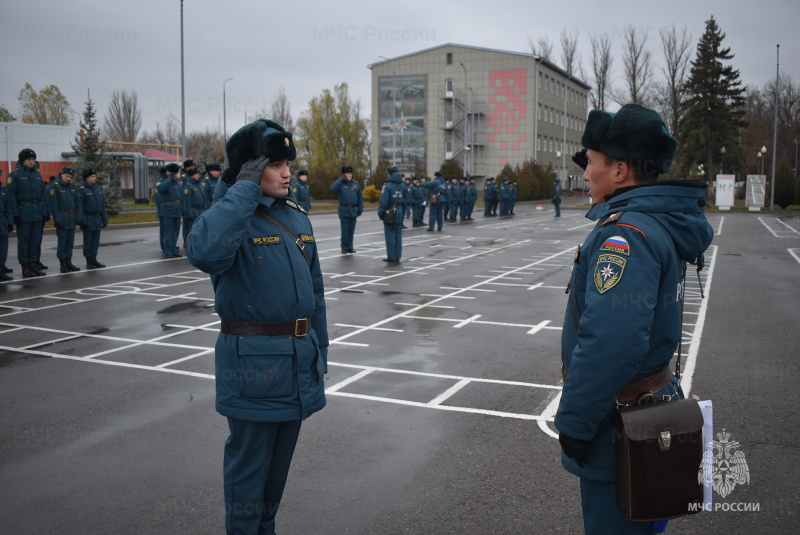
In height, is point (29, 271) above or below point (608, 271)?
below

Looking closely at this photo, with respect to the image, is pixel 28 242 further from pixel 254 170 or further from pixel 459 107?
pixel 459 107

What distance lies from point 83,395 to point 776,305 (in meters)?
10.0

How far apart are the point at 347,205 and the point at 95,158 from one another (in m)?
19.9

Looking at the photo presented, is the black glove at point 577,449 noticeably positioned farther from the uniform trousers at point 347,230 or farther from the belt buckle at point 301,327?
the uniform trousers at point 347,230

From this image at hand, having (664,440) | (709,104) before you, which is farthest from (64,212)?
(709,104)

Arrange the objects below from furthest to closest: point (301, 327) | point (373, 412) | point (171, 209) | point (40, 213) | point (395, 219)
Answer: point (171, 209) < point (395, 219) < point (40, 213) < point (373, 412) < point (301, 327)

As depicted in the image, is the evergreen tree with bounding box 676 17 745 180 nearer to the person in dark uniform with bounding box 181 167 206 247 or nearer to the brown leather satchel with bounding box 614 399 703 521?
the person in dark uniform with bounding box 181 167 206 247

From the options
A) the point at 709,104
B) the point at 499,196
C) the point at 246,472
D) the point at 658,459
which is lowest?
the point at 246,472

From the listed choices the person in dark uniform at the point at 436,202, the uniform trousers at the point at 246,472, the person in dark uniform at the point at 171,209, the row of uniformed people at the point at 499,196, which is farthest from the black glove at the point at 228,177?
the row of uniformed people at the point at 499,196

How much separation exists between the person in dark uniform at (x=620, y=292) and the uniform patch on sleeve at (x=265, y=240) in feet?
4.54

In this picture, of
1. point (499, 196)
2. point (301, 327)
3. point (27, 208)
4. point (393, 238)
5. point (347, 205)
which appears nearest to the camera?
point (301, 327)

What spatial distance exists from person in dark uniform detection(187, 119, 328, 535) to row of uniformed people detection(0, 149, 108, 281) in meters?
12.2

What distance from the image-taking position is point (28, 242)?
14.4 m

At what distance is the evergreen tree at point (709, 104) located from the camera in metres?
59.4
